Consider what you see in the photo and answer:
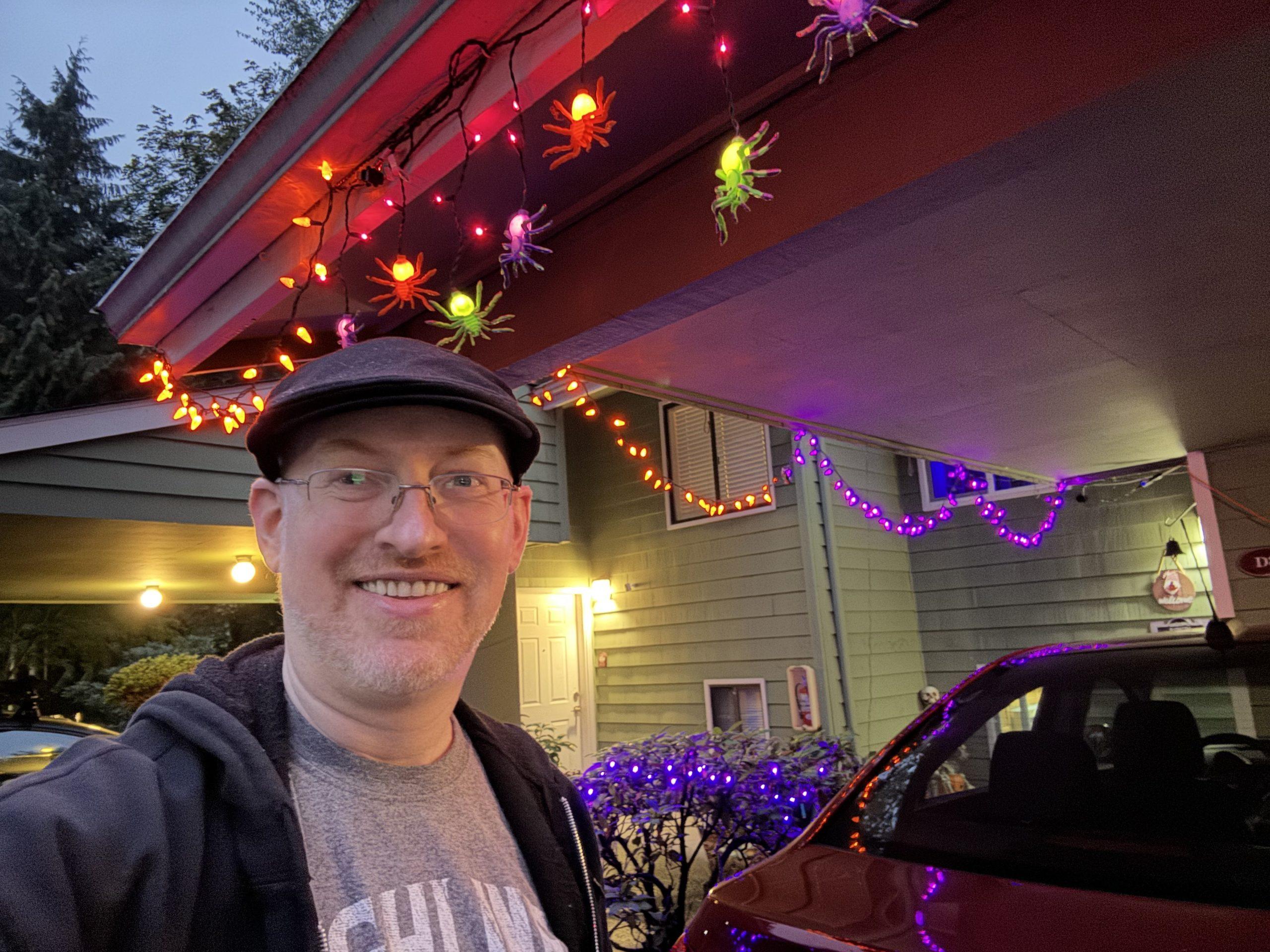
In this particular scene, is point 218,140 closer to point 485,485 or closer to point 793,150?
point 793,150

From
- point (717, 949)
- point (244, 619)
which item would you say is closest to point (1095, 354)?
point (717, 949)

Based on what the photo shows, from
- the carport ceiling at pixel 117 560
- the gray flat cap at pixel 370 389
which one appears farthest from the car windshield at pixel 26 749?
the gray flat cap at pixel 370 389

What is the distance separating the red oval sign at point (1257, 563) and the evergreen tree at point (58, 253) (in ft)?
56.6

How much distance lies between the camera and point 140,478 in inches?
229

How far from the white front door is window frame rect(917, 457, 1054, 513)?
4.33 meters

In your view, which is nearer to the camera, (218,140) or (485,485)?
(485,485)

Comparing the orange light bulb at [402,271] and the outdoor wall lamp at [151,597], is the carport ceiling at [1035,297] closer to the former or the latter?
the orange light bulb at [402,271]

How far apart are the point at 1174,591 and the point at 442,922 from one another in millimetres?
7562

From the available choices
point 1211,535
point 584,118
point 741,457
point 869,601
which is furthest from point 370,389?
point 741,457

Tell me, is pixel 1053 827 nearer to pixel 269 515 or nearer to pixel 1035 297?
pixel 269 515

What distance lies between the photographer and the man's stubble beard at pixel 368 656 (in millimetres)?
1122

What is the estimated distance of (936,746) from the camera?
2.44 metres

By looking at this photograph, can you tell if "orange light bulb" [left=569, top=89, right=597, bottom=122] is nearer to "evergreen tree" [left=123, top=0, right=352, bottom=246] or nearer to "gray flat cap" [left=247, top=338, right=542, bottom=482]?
"gray flat cap" [left=247, top=338, right=542, bottom=482]

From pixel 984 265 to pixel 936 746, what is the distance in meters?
1.74
